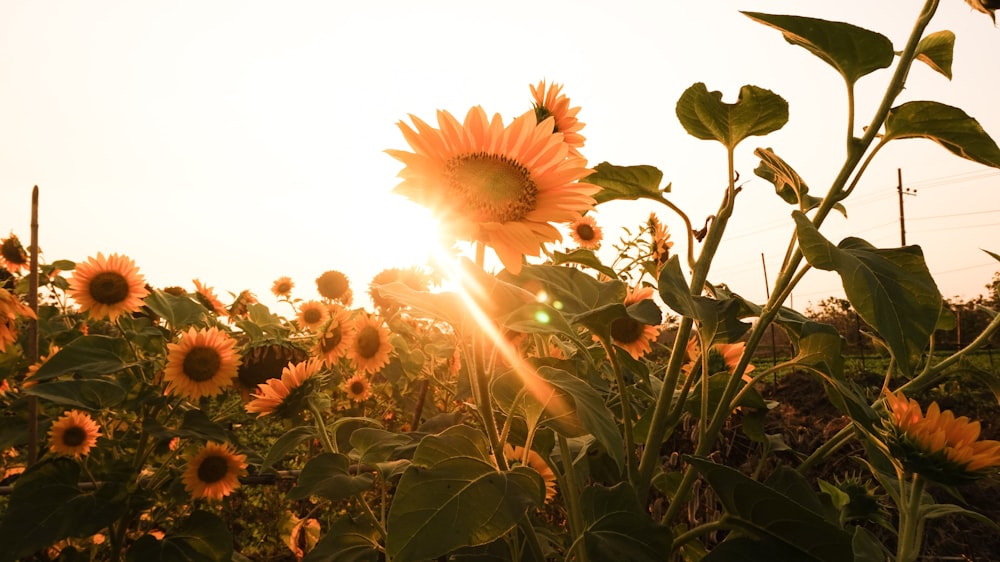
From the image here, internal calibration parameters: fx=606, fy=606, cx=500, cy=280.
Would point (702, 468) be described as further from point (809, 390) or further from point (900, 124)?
point (809, 390)

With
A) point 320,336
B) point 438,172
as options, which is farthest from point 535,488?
point 320,336

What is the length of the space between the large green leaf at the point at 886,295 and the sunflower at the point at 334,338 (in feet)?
5.19

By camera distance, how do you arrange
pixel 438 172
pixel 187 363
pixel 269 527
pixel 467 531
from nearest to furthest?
pixel 467 531 < pixel 438 172 < pixel 187 363 < pixel 269 527

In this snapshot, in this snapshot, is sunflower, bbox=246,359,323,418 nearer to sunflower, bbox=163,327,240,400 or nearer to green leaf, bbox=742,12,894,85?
sunflower, bbox=163,327,240,400

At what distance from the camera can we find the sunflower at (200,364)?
5.01ft

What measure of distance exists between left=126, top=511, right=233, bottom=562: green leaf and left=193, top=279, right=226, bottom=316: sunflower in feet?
3.47

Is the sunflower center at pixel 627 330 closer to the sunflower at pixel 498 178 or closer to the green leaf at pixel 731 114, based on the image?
the green leaf at pixel 731 114

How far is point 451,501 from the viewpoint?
28.1 inches

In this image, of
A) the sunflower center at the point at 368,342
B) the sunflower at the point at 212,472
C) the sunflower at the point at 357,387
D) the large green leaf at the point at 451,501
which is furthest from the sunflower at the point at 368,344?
the large green leaf at the point at 451,501

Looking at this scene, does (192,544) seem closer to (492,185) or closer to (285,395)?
(285,395)

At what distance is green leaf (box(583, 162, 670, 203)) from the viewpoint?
1039 mm

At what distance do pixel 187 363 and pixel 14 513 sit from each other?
0.45 m

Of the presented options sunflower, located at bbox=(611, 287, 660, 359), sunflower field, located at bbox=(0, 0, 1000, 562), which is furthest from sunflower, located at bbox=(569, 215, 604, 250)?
sunflower field, located at bbox=(0, 0, 1000, 562)

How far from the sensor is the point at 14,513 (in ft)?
4.13
